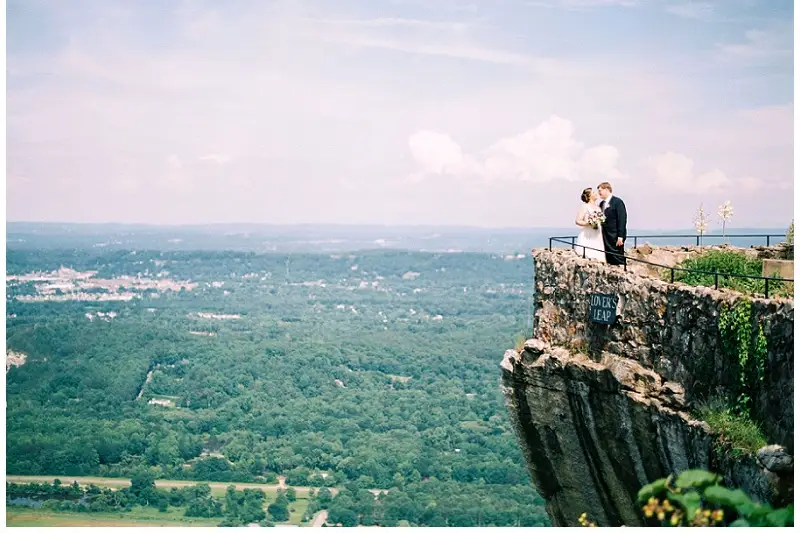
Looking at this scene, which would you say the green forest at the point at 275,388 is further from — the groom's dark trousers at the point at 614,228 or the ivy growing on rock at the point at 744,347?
the ivy growing on rock at the point at 744,347

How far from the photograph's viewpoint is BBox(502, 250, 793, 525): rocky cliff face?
917 centimetres

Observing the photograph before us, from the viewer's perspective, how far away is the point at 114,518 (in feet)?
119

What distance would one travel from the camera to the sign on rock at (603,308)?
1098 cm

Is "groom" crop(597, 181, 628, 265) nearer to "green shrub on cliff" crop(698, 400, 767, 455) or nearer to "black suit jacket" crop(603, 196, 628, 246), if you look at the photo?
"black suit jacket" crop(603, 196, 628, 246)

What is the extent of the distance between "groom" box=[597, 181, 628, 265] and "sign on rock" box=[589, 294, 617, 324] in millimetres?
1336

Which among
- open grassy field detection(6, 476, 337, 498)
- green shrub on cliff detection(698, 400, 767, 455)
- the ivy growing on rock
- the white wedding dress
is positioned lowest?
open grassy field detection(6, 476, 337, 498)

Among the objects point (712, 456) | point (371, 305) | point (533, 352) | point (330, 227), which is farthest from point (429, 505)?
point (330, 227)

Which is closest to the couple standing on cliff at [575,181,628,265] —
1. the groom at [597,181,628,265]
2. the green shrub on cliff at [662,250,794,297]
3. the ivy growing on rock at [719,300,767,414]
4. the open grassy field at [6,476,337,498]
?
the groom at [597,181,628,265]

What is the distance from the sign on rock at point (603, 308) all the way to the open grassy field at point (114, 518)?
79.4ft

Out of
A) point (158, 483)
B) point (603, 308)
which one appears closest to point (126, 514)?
point (158, 483)

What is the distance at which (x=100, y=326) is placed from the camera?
221ft

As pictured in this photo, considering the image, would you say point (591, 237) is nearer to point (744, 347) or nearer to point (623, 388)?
point (623, 388)

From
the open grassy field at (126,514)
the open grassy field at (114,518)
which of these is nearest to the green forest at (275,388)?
the open grassy field at (126,514)

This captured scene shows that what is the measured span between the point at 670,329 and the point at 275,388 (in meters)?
52.9
